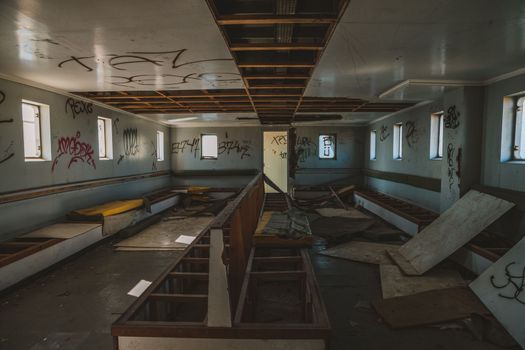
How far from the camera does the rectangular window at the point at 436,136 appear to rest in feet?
21.5

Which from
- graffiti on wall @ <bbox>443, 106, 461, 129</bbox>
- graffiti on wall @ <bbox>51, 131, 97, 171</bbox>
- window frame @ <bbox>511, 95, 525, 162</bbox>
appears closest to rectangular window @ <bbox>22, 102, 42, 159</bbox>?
graffiti on wall @ <bbox>51, 131, 97, 171</bbox>

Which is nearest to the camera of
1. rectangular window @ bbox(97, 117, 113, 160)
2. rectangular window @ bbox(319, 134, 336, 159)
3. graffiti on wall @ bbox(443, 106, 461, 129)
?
graffiti on wall @ bbox(443, 106, 461, 129)

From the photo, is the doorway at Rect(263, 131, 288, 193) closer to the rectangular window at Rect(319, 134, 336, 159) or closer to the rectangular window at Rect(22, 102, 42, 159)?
the rectangular window at Rect(319, 134, 336, 159)

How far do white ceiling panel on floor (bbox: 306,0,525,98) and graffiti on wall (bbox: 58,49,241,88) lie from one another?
150cm

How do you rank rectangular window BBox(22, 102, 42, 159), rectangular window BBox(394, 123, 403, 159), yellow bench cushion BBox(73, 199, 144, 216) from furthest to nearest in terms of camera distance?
rectangular window BBox(394, 123, 403, 159), yellow bench cushion BBox(73, 199, 144, 216), rectangular window BBox(22, 102, 42, 159)

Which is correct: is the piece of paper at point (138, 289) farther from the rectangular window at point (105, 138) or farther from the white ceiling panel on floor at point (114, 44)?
the rectangular window at point (105, 138)

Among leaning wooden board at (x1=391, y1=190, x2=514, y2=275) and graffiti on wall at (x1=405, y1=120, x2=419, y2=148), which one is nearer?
leaning wooden board at (x1=391, y1=190, x2=514, y2=275)

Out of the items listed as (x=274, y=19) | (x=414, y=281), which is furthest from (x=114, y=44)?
(x=414, y=281)

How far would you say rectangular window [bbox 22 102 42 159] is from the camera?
16.1 feet

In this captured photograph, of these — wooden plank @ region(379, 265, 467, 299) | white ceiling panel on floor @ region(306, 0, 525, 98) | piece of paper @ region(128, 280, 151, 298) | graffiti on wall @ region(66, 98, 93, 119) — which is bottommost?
piece of paper @ region(128, 280, 151, 298)

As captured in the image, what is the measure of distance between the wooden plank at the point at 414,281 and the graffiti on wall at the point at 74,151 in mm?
5564

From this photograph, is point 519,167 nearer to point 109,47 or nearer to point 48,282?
point 109,47

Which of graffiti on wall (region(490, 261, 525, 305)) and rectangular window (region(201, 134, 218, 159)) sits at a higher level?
rectangular window (region(201, 134, 218, 159))

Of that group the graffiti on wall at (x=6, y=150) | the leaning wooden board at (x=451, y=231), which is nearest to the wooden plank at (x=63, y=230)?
the graffiti on wall at (x=6, y=150)
